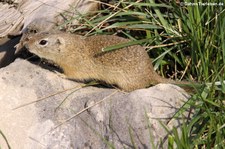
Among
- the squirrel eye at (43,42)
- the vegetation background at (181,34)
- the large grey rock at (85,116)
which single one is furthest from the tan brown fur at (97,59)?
the large grey rock at (85,116)

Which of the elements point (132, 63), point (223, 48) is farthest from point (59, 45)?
point (223, 48)

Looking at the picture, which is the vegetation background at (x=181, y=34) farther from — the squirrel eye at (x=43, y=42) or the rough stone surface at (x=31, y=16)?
the squirrel eye at (x=43, y=42)

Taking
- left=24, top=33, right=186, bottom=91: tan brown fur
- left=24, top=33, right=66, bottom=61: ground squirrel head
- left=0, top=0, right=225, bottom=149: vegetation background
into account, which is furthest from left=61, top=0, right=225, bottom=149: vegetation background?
left=24, top=33, right=66, bottom=61: ground squirrel head

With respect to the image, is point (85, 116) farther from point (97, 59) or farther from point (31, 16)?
point (31, 16)

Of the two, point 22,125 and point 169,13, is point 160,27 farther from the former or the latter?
point 22,125

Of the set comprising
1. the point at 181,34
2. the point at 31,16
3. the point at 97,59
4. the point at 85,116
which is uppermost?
the point at 31,16

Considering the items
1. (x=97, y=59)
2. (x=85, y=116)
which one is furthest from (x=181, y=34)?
(x=85, y=116)
